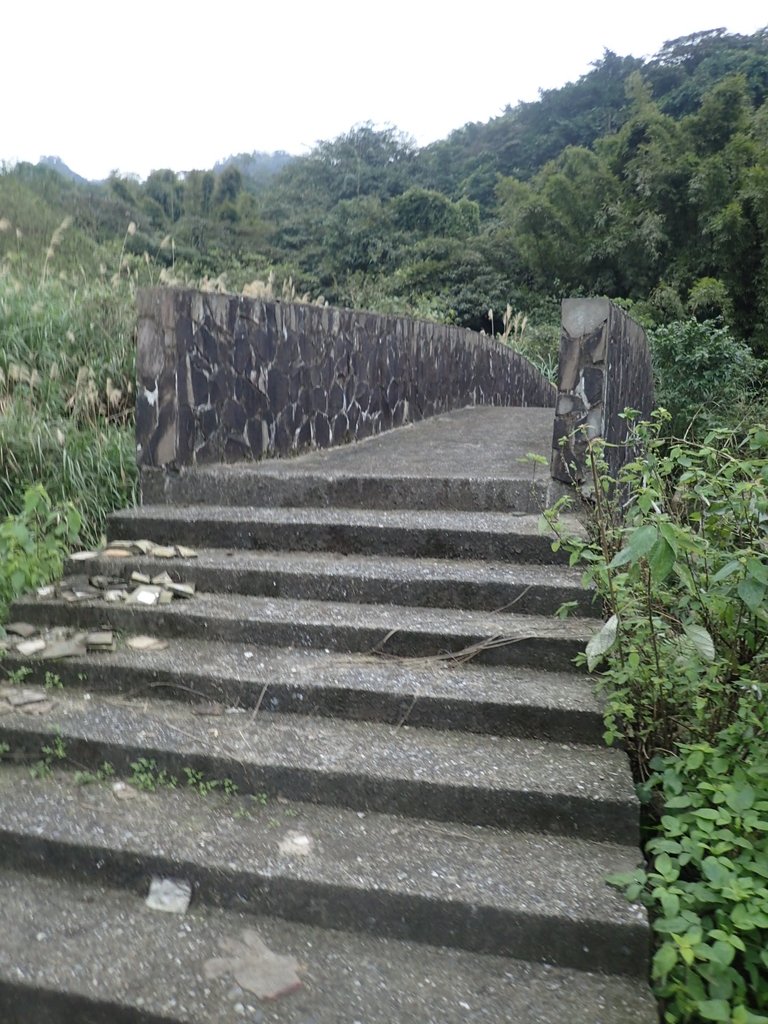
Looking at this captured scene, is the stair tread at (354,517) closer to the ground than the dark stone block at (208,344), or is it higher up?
closer to the ground

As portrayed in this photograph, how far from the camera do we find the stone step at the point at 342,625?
2.52 meters

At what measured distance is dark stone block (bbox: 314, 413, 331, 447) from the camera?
464 cm

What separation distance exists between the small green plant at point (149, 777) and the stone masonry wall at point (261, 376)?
1.68 meters

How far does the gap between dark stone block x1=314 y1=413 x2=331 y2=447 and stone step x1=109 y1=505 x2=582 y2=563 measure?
1.25 meters

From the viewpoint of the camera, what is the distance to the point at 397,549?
3.13 metres

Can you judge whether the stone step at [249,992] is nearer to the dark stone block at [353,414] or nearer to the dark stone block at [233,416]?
the dark stone block at [233,416]

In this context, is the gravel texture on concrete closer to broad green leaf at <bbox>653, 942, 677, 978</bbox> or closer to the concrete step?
the concrete step

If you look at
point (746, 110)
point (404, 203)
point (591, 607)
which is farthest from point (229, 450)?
point (404, 203)

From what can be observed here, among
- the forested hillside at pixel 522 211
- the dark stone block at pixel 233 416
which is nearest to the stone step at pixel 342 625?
the dark stone block at pixel 233 416

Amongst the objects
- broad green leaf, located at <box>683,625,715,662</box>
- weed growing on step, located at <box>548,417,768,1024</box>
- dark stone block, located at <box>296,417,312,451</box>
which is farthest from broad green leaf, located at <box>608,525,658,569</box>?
dark stone block, located at <box>296,417,312,451</box>

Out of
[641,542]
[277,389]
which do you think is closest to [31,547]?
[277,389]

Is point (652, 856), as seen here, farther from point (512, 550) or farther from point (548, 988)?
point (512, 550)

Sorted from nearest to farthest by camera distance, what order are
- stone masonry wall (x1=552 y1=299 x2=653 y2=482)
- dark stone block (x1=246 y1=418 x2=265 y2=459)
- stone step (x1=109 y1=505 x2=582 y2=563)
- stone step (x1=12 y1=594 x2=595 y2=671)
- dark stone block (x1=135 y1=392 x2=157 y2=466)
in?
stone step (x1=12 y1=594 x2=595 y2=671) → stone step (x1=109 y1=505 x2=582 y2=563) → stone masonry wall (x1=552 y1=299 x2=653 y2=482) → dark stone block (x1=135 y1=392 x2=157 y2=466) → dark stone block (x1=246 y1=418 x2=265 y2=459)

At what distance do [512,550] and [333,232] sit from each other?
2272 centimetres
